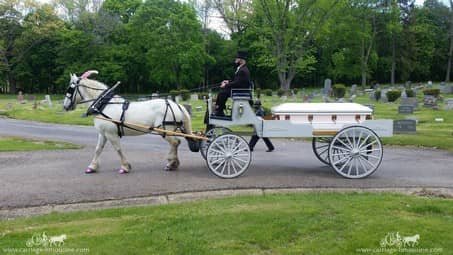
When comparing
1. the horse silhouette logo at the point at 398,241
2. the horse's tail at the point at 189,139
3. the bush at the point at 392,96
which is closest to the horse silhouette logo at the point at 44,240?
the horse silhouette logo at the point at 398,241

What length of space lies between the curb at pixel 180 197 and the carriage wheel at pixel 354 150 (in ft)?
3.23

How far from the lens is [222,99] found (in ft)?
29.7

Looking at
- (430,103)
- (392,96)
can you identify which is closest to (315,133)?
(430,103)

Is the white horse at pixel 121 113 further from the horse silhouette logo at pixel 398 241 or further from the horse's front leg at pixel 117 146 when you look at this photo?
the horse silhouette logo at pixel 398 241

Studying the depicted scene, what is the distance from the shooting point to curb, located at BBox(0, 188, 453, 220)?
260 inches

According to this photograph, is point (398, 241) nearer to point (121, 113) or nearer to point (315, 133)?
point (315, 133)

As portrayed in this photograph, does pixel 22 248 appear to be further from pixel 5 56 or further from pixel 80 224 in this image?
pixel 5 56

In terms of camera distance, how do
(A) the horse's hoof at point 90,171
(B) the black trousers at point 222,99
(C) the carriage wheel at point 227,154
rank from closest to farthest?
1. (C) the carriage wheel at point 227,154
2. (B) the black trousers at point 222,99
3. (A) the horse's hoof at point 90,171

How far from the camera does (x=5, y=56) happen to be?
56.7 m

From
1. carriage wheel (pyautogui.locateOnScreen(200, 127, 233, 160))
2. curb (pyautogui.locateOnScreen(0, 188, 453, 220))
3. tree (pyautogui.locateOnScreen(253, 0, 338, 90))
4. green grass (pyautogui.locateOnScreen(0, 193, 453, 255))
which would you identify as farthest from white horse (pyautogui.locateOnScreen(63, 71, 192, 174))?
tree (pyautogui.locateOnScreen(253, 0, 338, 90))

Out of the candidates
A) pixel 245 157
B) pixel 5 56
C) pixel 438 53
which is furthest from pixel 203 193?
pixel 438 53

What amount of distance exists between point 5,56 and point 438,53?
204 feet

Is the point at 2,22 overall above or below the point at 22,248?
above

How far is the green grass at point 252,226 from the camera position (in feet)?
15.7
